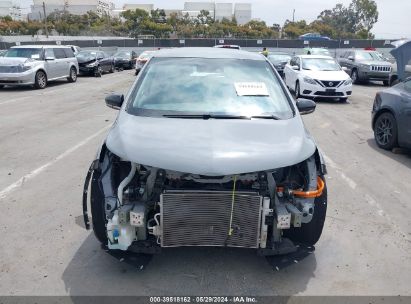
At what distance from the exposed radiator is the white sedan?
435 inches

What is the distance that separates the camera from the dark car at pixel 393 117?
276 inches

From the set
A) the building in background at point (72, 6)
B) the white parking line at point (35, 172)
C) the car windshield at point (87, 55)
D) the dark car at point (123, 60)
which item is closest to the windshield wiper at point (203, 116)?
the white parking line at point (35, 172)

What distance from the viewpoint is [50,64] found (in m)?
17.3

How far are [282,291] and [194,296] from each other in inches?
28.2

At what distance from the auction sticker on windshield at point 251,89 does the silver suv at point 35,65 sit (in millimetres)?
13625

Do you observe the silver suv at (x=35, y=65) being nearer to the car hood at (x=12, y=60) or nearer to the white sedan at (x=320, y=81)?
the car hood at (x=12, y=60)

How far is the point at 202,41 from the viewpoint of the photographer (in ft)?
139

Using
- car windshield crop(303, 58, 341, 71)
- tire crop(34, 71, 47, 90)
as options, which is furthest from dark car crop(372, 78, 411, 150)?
tire crop(34, 71, 47, 90)

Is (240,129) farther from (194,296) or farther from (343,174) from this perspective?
(343,174)

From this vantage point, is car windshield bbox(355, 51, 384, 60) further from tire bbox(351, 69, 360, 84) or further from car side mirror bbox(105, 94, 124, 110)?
car side mirror bbox(105, 94, 124, 110)

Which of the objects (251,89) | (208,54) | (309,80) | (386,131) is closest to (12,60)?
(309,80)

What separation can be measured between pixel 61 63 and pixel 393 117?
49.7 feet

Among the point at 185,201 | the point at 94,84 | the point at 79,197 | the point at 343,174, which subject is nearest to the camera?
the point at 185,201

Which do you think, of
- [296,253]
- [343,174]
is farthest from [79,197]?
[343,174]
